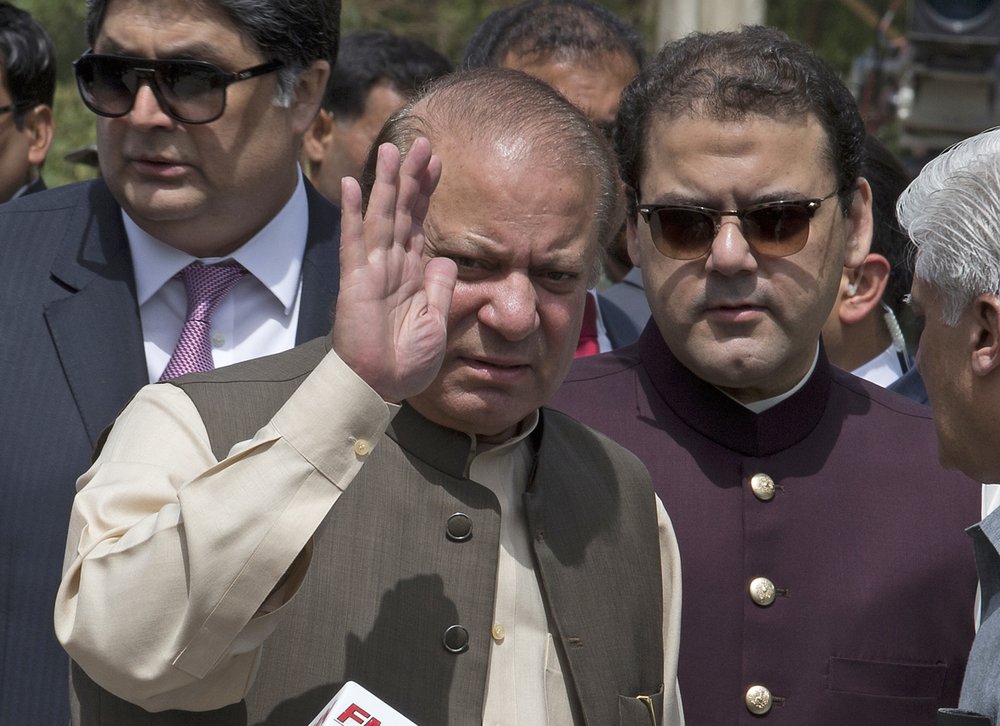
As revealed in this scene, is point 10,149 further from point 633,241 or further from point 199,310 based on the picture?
point 633,241

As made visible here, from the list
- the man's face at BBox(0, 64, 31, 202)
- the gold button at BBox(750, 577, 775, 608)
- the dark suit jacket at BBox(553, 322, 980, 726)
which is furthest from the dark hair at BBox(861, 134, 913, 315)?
the man's face at BBox(0, 64, 31, 202)

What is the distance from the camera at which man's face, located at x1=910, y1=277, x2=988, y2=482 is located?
2.66m

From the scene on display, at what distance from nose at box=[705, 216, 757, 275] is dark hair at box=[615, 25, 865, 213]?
0.22 m

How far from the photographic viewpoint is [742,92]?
322 centimetres

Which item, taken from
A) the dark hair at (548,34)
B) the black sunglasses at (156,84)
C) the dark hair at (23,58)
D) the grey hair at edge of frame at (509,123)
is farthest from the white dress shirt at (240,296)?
the dark hair at (23,58)

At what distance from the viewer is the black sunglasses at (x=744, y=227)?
10.4ft

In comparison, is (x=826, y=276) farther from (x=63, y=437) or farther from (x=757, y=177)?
(x=63, y=437)

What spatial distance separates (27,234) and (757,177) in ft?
5.12

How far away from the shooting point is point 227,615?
2.11 metres

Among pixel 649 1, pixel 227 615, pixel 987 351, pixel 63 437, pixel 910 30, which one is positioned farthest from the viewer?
pixel 649 1

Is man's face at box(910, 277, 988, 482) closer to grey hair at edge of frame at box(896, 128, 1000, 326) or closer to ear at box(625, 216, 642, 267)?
grey hair at edge of frame at box(896, 128, 1000, 326)

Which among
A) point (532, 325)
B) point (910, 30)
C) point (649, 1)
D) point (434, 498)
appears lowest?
point (649, 1)

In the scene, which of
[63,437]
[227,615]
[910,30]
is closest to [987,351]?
[227,615]

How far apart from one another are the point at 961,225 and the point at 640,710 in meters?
0.98
